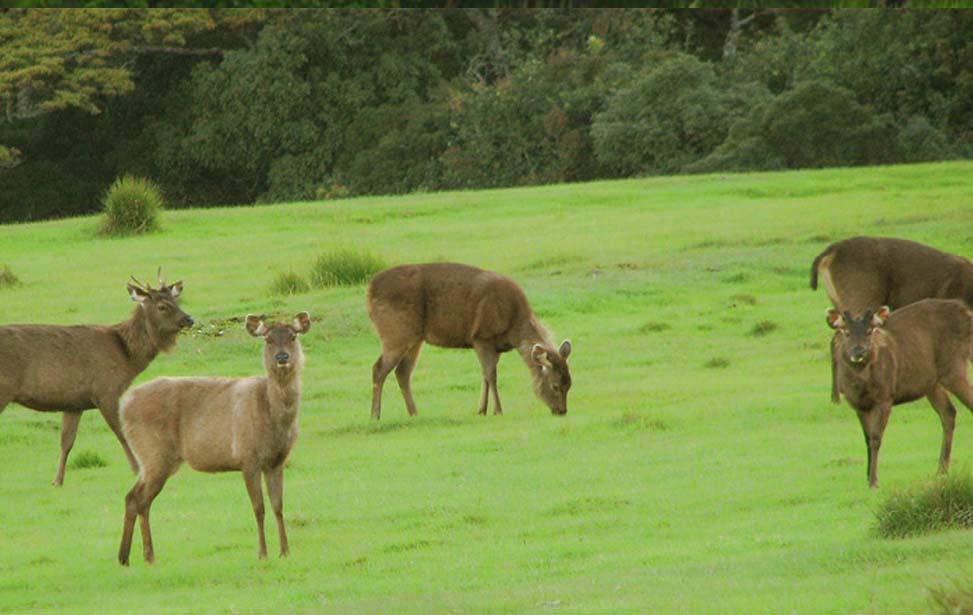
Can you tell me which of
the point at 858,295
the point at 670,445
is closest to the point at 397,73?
the point at 858,295

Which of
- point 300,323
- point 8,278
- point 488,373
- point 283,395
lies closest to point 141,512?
point 283,395

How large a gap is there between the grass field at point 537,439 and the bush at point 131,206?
213mm

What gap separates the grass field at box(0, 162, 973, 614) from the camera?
8312mm

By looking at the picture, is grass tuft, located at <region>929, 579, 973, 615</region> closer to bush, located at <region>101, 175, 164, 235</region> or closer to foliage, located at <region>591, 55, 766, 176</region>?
bush, located at <region>101, 175, 164, 235</region>

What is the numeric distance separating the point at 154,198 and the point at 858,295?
25.6 feet

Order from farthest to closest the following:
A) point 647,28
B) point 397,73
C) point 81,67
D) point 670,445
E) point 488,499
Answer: point 647,28, point 397,73, point 81,67, point 670,445, point 488,499

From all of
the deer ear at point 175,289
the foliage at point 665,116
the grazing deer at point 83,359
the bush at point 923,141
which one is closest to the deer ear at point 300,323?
the grazing deer at point 83,359

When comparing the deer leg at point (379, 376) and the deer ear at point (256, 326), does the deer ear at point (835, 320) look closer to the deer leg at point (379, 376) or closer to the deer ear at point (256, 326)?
the deer ear at point (256, 326)

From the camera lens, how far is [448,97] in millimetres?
20859

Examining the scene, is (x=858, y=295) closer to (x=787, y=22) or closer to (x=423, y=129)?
(x=423, y=129)

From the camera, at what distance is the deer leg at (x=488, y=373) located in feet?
45.3

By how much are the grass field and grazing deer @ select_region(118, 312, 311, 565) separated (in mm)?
361

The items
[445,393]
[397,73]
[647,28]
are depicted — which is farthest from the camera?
[647,28]

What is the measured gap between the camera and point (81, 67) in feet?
53.5
